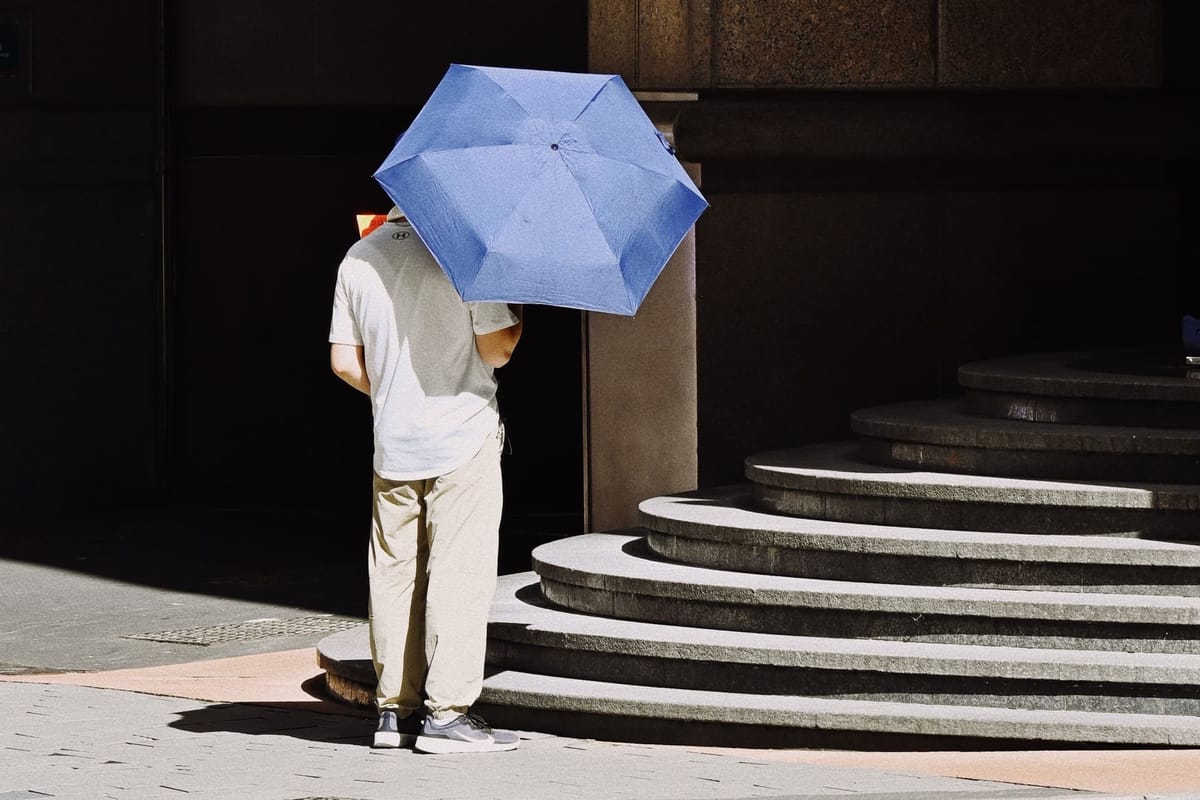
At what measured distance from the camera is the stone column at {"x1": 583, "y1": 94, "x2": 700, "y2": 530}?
404 inches

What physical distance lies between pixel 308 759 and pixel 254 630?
3.52 meters

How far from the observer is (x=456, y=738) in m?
6.40

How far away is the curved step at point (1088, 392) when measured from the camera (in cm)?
841

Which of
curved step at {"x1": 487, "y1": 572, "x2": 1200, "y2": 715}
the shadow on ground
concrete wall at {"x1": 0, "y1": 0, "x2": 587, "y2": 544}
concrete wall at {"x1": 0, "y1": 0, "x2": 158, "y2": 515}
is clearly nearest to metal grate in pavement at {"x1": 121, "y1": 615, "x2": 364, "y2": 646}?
the shadow on ground

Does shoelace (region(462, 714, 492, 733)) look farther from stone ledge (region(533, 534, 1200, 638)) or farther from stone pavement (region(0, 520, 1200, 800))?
stone ledge (region(533, 534, 1200, 638))

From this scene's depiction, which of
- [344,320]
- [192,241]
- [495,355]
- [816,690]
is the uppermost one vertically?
[192,241]

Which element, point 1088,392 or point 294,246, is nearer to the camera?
point 1088,392

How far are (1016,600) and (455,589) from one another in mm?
1925

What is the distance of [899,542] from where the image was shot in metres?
7.34

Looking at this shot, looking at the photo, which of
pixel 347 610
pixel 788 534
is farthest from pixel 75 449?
pixel 788 534

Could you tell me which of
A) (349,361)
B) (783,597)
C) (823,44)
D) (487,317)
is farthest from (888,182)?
(349,361)

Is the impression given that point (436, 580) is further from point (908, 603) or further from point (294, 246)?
point (294, 246)

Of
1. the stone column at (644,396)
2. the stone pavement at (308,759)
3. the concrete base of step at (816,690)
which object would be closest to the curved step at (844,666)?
the concrete base of step at (816,690)

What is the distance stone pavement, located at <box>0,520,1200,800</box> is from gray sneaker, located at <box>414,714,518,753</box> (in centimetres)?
7
